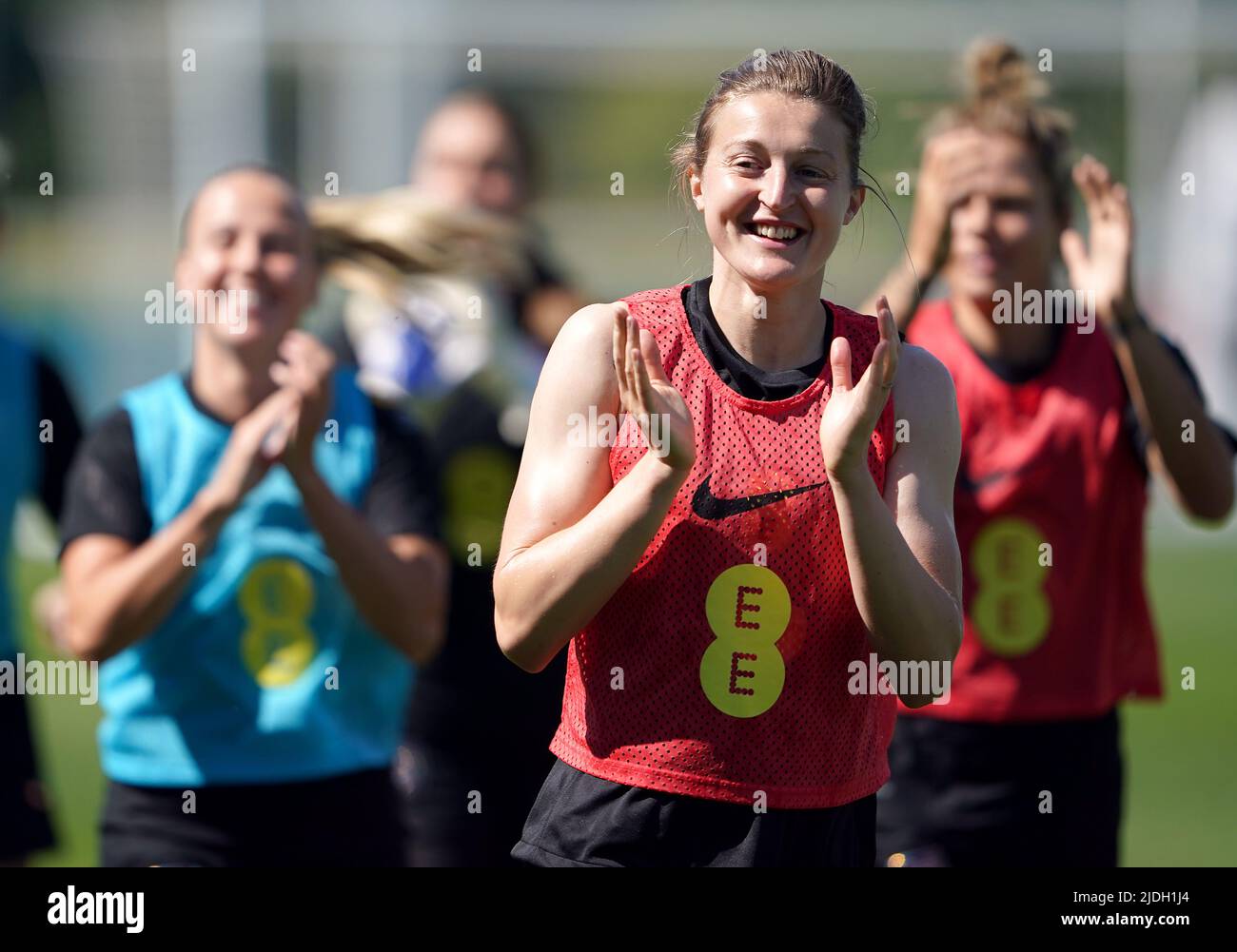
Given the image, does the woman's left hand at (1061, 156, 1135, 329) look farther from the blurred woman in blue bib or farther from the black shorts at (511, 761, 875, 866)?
the black shorts at (511, 761, 875, 866)

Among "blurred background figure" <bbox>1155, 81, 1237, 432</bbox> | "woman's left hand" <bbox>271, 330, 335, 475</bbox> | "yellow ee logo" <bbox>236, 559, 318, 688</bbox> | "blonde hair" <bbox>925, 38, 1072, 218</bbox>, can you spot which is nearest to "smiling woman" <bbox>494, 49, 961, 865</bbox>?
"woman's left hand" <bbox>271, 330, 335, 475</bbox>

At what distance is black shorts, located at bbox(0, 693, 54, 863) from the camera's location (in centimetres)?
391

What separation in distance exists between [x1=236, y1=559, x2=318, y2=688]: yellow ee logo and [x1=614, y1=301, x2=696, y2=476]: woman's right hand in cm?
165

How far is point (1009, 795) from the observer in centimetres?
394

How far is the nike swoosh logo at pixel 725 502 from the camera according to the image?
7.70 ft

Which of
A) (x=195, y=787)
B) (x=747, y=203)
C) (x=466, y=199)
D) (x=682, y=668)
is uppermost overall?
(x=466, y=199)

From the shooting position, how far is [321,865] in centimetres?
357

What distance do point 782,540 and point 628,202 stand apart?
14361 millimetres

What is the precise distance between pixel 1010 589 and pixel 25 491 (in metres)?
2.37

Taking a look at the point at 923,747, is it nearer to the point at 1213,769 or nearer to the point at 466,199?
the point at 466,199

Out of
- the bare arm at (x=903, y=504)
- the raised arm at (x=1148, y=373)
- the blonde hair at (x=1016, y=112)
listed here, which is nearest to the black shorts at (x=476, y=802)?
the raised arm at (x=1148, y=373)

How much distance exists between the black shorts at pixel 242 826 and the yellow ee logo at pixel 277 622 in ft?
0.81

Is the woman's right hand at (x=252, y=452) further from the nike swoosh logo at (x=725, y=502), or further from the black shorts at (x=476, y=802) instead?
the nike swoosh logo at (x=725, y=502)
